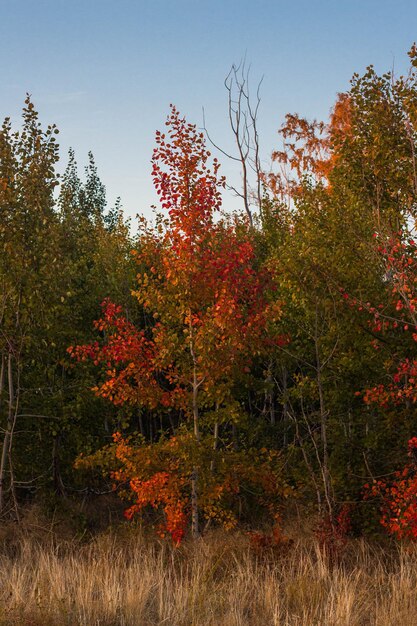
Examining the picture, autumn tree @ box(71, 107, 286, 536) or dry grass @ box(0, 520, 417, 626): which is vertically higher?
autumn tree @ box(71, 107, 286, 536)

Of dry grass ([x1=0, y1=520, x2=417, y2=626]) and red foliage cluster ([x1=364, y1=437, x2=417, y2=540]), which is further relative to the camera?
red foliage cluster ([x1=364, y1=437, x2=417, y2=540])

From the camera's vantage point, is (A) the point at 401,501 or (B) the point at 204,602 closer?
(B) the point at 204,602

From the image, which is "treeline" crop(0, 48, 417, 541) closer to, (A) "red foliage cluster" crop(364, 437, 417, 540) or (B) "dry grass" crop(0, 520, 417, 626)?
(A) "red foliage cluster" crop(364, 437, 417, 540)

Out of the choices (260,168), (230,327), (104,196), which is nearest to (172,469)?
(230,327)

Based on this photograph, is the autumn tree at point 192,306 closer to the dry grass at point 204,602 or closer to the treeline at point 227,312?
the treeline at point 227,312

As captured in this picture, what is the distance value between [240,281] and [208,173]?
7.90 feet

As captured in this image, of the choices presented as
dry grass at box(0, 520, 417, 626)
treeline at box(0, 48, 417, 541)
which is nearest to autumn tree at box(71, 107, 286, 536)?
treeline at box(0, 48, 417, 541)

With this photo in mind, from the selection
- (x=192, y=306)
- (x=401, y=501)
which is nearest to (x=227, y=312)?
(x=192, y=306)

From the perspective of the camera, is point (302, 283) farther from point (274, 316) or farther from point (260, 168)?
point (260, 168)

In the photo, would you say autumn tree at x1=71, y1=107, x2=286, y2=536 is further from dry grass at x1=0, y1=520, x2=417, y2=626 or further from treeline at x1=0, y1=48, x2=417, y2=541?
dry grass at x1=0, y1=520, x2=417, y2=626

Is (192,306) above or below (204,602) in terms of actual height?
above

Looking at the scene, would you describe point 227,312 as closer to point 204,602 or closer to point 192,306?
point 192,306

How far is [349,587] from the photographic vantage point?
10.0 m

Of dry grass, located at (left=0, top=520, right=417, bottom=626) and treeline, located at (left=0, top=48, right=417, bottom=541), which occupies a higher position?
treeline, located at (left=0, top=48, right=417, bottom=541)
